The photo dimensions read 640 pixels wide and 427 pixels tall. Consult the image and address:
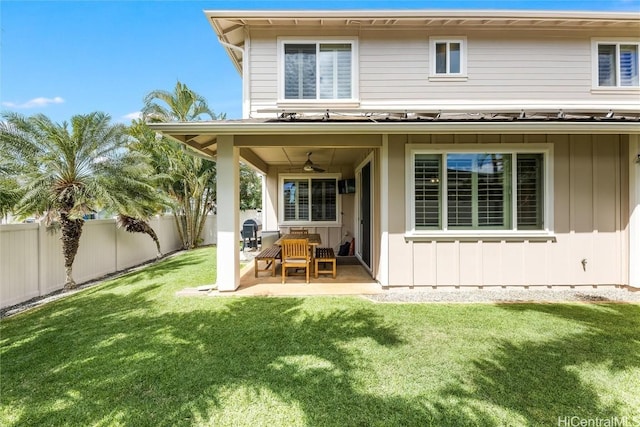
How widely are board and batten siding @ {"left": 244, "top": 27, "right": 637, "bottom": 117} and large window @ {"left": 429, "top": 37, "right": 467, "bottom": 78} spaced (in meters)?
0.13

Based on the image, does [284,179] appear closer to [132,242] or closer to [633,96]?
[132,242]

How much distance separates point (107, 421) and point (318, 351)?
6.90 feet

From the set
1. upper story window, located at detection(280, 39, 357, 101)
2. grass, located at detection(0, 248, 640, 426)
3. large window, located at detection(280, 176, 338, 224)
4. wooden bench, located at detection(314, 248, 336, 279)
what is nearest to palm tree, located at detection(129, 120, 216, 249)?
large window, located at detection(280, 176, 338, 224)

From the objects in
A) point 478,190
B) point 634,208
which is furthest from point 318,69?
point 634,208

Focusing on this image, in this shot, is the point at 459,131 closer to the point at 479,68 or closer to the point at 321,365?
the point at 479,68

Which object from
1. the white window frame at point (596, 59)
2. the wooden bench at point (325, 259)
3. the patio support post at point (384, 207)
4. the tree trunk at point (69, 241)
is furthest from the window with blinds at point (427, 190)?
the tree trunk at point (69, 241)

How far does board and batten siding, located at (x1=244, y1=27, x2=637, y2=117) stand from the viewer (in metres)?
7.52

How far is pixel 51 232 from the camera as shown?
6734mm

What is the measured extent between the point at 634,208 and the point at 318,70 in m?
7.42

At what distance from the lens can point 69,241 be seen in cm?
691

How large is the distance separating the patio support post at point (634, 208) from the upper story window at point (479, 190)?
5.44 ft

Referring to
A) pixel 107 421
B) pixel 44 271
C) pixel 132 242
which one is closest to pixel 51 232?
pixel 44 271

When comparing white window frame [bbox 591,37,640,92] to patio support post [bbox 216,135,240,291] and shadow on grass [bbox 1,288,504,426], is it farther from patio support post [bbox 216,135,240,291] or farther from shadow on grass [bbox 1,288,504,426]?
patio support post [bbox 216,135,240,291]

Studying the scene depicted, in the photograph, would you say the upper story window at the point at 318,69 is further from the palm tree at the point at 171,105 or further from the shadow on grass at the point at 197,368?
the palm tree at the point at 171,105
